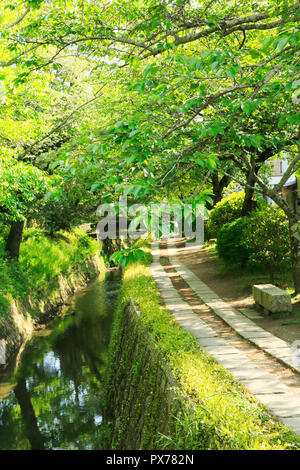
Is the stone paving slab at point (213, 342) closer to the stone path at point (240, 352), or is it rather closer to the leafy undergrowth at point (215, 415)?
the stone path at point (240, 352)

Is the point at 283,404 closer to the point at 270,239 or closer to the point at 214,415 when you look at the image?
the point at 214,415

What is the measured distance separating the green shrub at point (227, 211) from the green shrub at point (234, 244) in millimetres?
3327

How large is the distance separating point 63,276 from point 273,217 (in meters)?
9.94

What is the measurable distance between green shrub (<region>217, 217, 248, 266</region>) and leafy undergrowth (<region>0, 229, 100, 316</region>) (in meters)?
6.49

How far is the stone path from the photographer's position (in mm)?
4250

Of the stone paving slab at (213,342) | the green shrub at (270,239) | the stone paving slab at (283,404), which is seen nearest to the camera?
the stone paving slab at (283,404)

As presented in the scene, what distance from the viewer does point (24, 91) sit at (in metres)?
9.91

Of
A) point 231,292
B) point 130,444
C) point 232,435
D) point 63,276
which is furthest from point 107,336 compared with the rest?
point 232,435

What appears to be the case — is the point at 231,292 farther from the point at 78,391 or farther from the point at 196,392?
the point at 196,392

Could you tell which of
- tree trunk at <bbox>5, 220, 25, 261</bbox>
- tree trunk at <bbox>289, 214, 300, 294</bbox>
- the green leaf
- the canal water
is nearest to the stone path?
tree trunk at <bbox>289, 214, 300, 294</bbox>

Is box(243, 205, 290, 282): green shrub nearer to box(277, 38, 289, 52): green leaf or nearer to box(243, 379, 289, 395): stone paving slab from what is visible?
box(243, 379, 289, 395): stone paving slab

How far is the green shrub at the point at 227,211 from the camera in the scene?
1575cm

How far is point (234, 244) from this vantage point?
1201 centimetres

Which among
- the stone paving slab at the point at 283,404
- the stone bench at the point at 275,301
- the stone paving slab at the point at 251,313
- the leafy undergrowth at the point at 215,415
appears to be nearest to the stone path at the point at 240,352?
the stone paving slab at the point at 283,404
